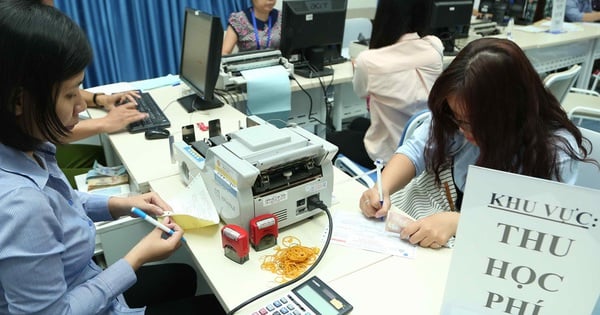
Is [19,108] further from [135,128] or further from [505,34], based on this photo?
[505,34]

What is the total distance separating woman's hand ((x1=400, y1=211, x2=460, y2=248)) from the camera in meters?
1.05

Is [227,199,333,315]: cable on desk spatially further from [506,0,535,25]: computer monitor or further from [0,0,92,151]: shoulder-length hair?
[506,0,535,25]: computer monitor

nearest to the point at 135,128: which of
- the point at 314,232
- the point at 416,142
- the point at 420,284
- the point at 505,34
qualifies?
the point at 314,232

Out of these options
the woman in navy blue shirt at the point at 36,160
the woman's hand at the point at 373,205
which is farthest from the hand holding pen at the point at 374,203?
the woman in navy blue shirt at the point at 36,160

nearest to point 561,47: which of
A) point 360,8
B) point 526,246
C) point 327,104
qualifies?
point 360,8

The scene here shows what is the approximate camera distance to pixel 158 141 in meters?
1.75

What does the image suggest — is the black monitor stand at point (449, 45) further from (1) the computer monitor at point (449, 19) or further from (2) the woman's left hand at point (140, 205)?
(2) the woman's left hand at point (140, 205)

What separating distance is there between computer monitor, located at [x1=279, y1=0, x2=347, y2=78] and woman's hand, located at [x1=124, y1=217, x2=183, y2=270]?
5.43 ft

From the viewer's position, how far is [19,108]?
770mm

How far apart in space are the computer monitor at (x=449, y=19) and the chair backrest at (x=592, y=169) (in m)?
1.92

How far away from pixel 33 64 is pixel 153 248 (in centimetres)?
50

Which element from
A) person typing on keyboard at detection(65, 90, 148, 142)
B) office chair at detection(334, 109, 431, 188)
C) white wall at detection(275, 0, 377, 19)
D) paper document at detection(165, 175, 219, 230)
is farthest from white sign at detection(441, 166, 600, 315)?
white wall at detection(275, 0, 377, 19)

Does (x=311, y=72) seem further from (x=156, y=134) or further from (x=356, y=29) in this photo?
(x=356, y=29)

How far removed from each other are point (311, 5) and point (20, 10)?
6.49 feet
